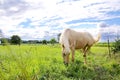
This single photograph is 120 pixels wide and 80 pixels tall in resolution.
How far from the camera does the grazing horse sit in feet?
40.0

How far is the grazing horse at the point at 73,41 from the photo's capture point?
1220 cm

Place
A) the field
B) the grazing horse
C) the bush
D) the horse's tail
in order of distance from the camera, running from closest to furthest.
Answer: the field
the horse's tail
the grazing horse
the bush

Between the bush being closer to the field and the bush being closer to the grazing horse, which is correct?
the field

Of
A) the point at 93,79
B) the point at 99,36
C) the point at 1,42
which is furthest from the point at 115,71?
the point at 1,42

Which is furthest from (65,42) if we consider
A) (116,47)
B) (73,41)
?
(116,47)

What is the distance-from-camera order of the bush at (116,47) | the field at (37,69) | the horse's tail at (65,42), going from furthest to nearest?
the bush at (116,47)
the horse's tail at (65,42)
the field at (37,69)

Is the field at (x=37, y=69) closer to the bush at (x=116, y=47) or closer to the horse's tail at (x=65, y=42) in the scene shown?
the bush at (x=116, y=47)

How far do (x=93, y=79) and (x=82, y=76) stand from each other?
0.35m

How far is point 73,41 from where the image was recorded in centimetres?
1352

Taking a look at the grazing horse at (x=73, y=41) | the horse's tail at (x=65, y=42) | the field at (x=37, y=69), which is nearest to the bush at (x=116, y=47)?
the field at (x=37, y=69)

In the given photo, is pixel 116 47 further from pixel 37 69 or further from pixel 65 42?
pixel 37 69

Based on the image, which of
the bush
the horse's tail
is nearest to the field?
the bush

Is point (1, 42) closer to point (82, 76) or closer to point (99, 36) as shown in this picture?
point (82, 76)

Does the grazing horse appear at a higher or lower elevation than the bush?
higher
